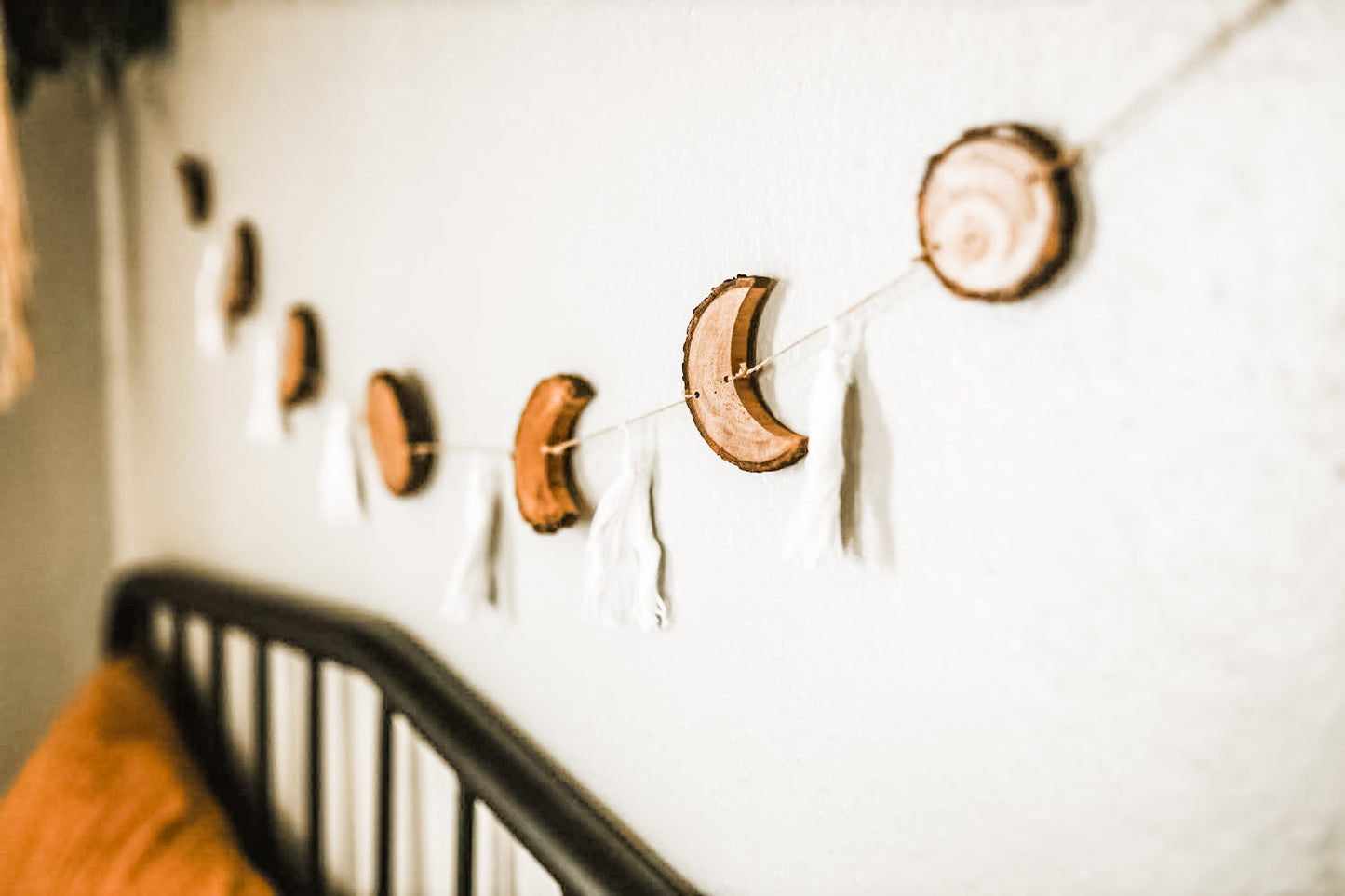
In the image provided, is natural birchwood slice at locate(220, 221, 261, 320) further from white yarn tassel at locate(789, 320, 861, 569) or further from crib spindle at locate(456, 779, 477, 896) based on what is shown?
white yarn tassel at locate(789, 320, 861, 569)

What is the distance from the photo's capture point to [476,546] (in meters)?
0.92

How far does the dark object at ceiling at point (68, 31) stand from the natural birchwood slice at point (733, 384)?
1.50 meters

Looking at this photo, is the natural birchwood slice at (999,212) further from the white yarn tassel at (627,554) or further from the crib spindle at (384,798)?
the crib spindle at (384,798)

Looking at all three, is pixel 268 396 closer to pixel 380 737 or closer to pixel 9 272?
pixel 9 272

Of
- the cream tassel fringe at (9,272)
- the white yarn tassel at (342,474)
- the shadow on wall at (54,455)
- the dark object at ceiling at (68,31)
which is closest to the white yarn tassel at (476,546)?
the white yarn tassel at (342,474)

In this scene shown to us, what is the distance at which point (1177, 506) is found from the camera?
484 millimetres

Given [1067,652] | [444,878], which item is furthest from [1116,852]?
[444,878]

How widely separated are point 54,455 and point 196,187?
0.80 m

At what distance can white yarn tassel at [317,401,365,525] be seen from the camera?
1.12m

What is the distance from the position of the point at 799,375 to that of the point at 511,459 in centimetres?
40

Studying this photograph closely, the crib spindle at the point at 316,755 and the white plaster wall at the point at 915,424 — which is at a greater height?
the white plaster wall at the point at 915,424

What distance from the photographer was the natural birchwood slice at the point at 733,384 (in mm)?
641

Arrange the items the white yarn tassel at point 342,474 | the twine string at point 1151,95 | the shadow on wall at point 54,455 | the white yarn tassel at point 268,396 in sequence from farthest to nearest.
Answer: the shadow on wall at point 54,455 < the white yarn tassel at point 268,396 < the white yarn tassel at point 342,474 < the twine string at point 1151,95

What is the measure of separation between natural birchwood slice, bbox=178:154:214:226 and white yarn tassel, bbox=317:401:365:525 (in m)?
0.62
